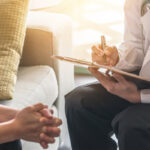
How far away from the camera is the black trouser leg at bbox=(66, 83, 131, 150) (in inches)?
42.9

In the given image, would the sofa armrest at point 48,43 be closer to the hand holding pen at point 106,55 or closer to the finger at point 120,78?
the hand holding pen at point 106,55

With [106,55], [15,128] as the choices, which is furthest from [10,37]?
[15,128]

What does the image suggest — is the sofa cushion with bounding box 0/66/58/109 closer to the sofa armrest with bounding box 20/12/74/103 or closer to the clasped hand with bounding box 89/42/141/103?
the sofa armrest with bounding box 20/12/74/103

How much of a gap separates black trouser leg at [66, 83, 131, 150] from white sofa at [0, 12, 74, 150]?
0.51 ft

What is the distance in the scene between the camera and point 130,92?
103 centimetres

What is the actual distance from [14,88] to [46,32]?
0.32 metres

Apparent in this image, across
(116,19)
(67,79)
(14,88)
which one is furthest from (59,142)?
(116,19)

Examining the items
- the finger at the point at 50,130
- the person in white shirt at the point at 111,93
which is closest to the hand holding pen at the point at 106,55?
the person in white shirt at the point at 111,93

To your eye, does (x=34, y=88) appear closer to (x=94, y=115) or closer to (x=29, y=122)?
(x=94, y=115)

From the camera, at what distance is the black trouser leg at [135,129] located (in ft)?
2.99

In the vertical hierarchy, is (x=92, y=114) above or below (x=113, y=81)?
below

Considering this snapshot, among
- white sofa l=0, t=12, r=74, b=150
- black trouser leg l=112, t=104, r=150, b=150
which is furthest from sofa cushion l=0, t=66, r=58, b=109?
black trouser leg l=112, t=104, r=150, b=150

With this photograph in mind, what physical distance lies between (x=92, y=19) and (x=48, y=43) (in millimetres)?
828

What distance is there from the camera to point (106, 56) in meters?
1.12
